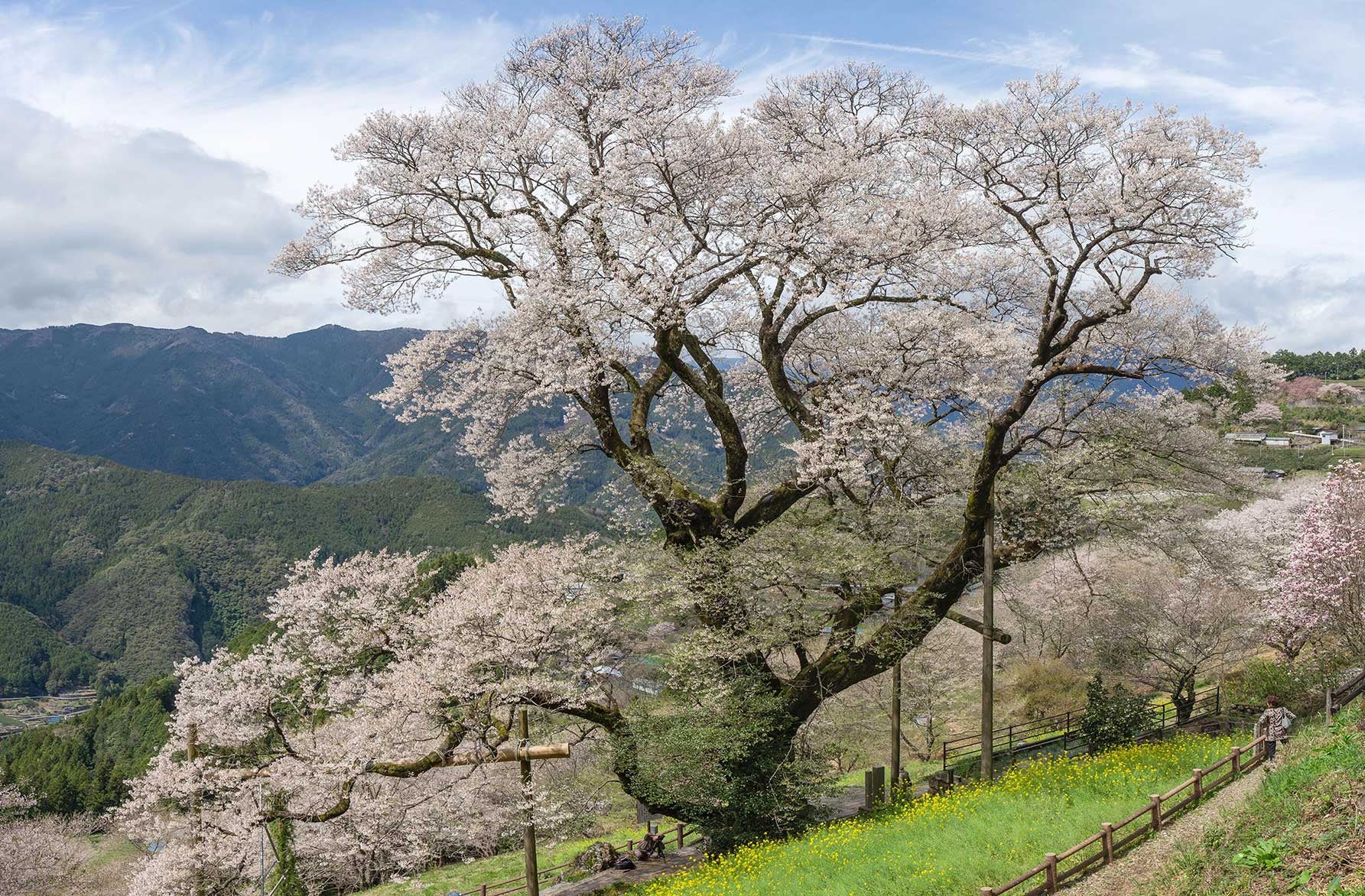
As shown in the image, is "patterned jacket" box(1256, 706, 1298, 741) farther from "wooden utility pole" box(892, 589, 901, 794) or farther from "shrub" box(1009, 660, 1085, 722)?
"shrub" box(1009, 660, 1085, 722)

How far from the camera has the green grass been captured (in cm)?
1126

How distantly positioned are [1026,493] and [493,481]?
34.2ft

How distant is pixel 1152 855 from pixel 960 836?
2524mm

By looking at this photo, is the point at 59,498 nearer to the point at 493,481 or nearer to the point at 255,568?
the point at 255,568

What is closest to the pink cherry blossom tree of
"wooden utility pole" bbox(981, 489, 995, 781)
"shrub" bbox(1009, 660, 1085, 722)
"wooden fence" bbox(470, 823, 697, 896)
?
"wooden fence" bbox(470, 823, 697, 896)

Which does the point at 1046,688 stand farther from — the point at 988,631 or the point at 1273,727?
the point at 1273,727

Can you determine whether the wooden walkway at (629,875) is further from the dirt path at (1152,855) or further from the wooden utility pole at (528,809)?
the dirt path at (1152,855)

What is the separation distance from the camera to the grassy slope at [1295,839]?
738 centimetres

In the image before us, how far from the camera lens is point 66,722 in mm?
68875

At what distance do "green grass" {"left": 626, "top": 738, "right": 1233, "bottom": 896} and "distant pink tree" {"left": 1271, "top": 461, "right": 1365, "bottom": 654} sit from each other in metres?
3.59

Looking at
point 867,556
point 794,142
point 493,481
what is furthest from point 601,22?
point 867,556

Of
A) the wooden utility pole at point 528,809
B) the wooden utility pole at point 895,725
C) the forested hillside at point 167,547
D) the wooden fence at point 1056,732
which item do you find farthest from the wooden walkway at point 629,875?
the forested hillside at point 167,547

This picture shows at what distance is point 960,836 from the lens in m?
12.0

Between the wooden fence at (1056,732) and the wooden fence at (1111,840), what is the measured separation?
7565 mm
